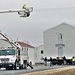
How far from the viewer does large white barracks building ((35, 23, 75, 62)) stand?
2987 inches

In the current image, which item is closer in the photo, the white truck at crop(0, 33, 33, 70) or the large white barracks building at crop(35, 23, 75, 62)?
the white truck at crop(0, 33, 33, 70)

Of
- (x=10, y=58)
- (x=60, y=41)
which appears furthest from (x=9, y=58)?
(x=60, y=41)

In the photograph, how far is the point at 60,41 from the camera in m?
76.9

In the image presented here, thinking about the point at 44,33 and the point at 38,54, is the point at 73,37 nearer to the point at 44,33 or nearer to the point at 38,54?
the point at 44,33

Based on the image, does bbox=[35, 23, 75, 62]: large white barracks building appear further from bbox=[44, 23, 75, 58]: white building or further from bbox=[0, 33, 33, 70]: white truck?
bbox=[0, 33, 33, 70]: white truck

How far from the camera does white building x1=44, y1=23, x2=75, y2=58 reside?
7588cm

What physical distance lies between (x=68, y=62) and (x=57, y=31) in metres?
15.0

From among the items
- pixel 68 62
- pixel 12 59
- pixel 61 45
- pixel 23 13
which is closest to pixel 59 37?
pixel 61 45

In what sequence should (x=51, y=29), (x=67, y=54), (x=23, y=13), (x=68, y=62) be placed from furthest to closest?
(x=51, y=29) → (x=67, y=54) → (x=68, y=62) → (x=23, y=13)

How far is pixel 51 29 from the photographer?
7956cm

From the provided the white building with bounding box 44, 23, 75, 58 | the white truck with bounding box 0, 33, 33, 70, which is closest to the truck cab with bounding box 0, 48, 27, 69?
the white truck with bounding box 0, 33, 33, 70

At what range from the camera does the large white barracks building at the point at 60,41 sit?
249 feet

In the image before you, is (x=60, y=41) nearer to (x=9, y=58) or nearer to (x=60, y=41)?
(x=60, y=41)

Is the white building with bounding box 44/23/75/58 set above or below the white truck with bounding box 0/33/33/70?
above
